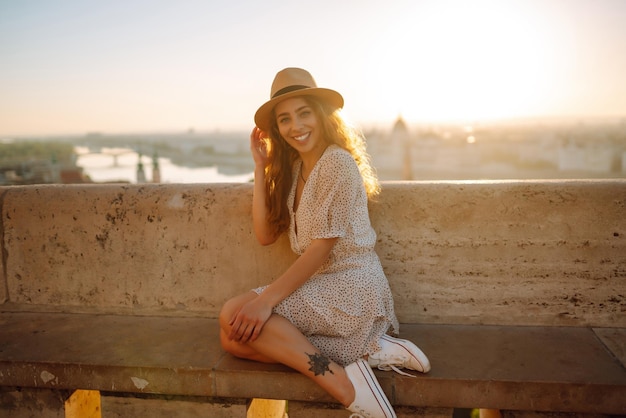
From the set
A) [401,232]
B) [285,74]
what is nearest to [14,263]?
[285,74]

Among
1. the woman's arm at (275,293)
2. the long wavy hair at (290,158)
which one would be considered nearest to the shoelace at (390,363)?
the woman's arm at (275,293)

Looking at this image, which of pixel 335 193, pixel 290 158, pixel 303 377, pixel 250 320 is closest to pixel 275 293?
pixel 250 320

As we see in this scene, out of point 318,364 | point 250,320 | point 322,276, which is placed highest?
point 322,276

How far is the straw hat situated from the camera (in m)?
2.36

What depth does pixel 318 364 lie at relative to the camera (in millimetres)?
2057

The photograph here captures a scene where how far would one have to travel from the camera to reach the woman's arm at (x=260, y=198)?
102 inches

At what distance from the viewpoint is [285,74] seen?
242 cm

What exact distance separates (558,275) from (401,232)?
2.83 feet

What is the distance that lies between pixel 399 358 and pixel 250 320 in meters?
0.68

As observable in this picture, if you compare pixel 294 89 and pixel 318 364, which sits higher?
pixel 294 89

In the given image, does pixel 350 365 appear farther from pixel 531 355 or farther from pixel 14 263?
pixel 14 263

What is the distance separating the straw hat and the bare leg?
0.92 meters

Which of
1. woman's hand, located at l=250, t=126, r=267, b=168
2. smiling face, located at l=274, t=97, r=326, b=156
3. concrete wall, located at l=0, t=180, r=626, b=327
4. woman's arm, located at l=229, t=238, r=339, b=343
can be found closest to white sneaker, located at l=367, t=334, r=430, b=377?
woman's arm, located at l=229, t=238, r=339, b=343

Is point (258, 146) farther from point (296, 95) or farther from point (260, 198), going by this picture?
point (296, 95)
